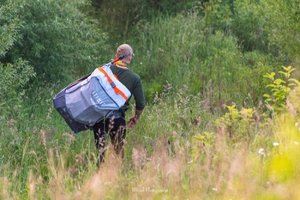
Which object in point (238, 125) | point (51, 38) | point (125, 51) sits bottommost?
point (51, 38)

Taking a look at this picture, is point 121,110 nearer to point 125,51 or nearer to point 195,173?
point 125,51

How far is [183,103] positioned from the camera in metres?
11.0

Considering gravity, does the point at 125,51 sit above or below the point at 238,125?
above

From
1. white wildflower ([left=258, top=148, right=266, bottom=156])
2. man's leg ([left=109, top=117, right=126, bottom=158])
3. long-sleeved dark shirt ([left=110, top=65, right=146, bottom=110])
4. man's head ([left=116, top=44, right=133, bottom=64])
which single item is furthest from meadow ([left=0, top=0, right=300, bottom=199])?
man's head ([left=116, top=44, right=133, bottom=64])

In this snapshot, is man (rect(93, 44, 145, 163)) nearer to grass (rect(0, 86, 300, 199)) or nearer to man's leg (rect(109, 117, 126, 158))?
man's leg (rect(109, 117, 126, 158))

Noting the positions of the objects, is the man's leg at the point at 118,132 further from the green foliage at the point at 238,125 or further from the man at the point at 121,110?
the green foliage at the point at 238,125

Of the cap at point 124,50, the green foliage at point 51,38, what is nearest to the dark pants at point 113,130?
the cap at point 124,50

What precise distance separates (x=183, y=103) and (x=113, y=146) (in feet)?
10.7

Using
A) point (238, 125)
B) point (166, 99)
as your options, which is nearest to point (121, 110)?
point (238, 125)

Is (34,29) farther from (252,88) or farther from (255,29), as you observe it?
(255,29)

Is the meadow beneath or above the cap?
beneath

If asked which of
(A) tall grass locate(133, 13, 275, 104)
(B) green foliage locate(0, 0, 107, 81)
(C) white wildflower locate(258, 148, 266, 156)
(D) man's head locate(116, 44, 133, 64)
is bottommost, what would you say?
(A) tall grass locate(133, 13, 275, 104)

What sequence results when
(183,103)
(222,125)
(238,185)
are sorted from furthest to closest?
(183,103) < (222,125) < (238,185)

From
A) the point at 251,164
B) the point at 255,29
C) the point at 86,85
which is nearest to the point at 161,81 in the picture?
the point at 255,29
